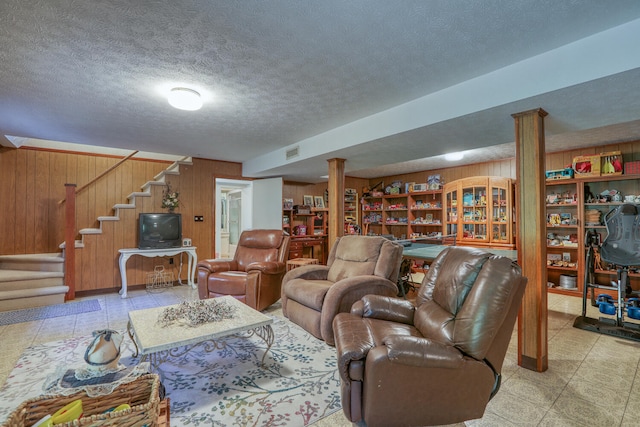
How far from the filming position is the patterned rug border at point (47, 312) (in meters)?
3.52

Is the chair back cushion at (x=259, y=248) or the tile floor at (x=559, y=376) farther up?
the chair back cushion at (x=259, y=248)

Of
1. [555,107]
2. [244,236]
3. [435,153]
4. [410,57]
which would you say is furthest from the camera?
[244,236]

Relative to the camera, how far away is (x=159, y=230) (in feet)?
16.6

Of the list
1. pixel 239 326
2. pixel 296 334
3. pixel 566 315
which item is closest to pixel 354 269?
pixel 296 334

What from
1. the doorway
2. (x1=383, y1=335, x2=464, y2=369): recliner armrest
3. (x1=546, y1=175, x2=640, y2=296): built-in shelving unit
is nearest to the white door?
the doorway

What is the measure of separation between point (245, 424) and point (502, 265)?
173 centimetres

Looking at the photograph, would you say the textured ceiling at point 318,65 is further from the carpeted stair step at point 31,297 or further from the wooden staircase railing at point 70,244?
the carpeted stair step at point 31,297

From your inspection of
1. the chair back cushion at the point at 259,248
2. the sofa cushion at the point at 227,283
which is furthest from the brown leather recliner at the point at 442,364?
the chair back cushion at the point at 259,248

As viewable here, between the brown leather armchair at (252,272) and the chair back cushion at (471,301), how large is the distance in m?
2.05

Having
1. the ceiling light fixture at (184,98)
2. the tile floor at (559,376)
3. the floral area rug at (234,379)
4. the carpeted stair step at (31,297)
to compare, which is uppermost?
the ceiling light fixture at (184,98)

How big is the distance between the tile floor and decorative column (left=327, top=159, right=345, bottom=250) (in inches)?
97.5

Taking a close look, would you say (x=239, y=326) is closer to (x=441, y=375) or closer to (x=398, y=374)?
(x=398, y=374)

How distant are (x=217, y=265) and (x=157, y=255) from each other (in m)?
1.63

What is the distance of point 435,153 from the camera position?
13.3ft
